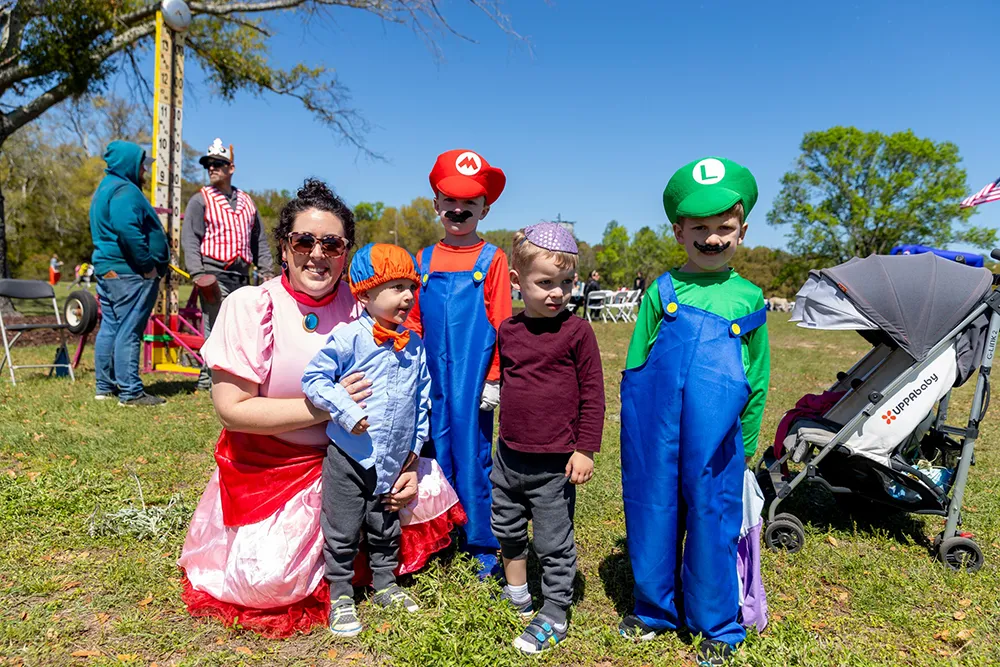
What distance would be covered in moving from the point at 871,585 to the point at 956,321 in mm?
1521

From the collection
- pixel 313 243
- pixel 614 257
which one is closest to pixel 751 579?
pixel 313 243

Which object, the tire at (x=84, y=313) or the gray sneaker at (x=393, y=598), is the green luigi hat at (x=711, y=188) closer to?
the gray sneaker at (x=393, y=598)

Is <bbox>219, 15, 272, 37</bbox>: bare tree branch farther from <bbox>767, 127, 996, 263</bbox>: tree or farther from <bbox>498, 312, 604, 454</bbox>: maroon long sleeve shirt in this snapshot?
<bbox>767, 127, 996, 263</bbox>: tree

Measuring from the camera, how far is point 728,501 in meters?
2.45

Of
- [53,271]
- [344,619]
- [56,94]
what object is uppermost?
[56,94]

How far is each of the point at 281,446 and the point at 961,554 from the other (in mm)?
3668

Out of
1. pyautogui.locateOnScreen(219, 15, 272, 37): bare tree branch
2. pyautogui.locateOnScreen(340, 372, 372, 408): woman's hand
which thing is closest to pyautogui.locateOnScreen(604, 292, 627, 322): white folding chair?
pyautogui.locateOnScreen(219, 15, 272, 37): bare tree branch

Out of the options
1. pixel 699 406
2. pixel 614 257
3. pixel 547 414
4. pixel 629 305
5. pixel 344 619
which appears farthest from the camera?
pixel 614 257

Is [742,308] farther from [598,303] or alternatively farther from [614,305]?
[598,303]

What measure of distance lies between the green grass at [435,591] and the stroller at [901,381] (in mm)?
306

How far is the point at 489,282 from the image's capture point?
9.45ft

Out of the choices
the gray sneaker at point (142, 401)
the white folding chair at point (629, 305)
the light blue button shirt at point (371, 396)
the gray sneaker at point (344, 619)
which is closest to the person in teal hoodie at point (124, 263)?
the gray sneaker at point (142, 401)

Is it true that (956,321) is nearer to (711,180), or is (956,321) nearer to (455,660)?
(711,180)

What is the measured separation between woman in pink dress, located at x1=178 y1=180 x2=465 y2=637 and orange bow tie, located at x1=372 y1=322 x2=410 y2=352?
0.62ft
